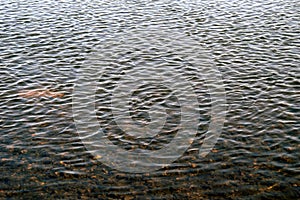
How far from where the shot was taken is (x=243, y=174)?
24.7 m

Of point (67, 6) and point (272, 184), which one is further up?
point (272, 184)

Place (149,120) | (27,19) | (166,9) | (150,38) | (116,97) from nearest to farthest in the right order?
(149,120) → (116,97) → (150,38) → (27,19) → (166,9)

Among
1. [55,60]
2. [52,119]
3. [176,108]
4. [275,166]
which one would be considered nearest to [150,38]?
[55,60]

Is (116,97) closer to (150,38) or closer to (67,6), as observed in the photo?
(150,38)

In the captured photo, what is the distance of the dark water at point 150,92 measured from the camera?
79.3 feet

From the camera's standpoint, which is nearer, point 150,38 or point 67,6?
point 150,38

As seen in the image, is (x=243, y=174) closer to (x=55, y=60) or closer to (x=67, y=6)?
(x=55, y=60)

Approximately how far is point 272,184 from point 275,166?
73.1 inches

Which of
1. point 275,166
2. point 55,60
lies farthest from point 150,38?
point 275,166

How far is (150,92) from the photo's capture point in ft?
115

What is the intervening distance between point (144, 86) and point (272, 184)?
1571 centimetres

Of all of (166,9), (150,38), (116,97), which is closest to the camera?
(116,97)

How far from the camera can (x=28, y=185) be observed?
23891 millimetres

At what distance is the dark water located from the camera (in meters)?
24.2
